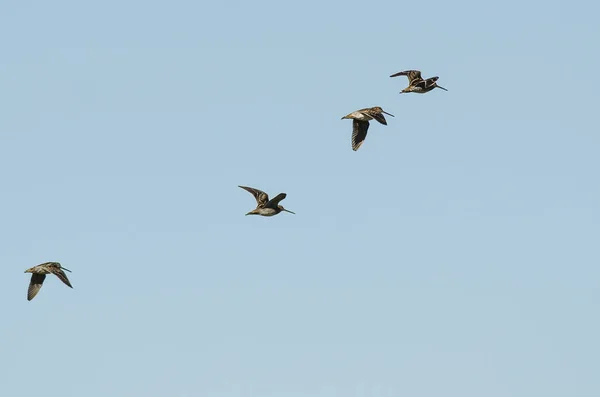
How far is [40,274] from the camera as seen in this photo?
74250 millimetres

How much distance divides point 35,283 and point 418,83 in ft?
99.5

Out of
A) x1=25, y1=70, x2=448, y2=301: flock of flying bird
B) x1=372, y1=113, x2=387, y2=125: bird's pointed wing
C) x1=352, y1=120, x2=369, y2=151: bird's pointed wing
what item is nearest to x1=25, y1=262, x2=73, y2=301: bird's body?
x1=25, y1=70, x2=448, y2=301: flock of flying bird

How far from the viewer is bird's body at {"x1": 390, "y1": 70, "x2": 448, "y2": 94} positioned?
7512 centimetres

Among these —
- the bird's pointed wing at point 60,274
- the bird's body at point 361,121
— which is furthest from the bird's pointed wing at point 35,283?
the bird's body at point 361,121

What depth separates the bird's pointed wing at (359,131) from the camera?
2943 inches

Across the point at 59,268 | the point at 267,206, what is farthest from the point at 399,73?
the point at 59,268

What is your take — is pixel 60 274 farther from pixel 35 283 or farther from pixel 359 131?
pixel 359 131

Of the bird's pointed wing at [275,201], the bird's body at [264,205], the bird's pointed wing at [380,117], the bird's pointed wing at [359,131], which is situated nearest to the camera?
the bird's pointed wing at [275,201]

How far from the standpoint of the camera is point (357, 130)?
75250 mm

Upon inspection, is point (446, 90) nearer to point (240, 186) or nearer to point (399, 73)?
point (399, 73)

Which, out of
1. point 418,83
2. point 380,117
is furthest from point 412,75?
point 380,117

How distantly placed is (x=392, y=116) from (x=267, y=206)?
10832 millimetres

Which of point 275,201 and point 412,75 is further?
point 412,75

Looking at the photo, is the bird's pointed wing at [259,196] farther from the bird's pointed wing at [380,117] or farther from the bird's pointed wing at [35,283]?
the bird's pointed wing at [35,283]
